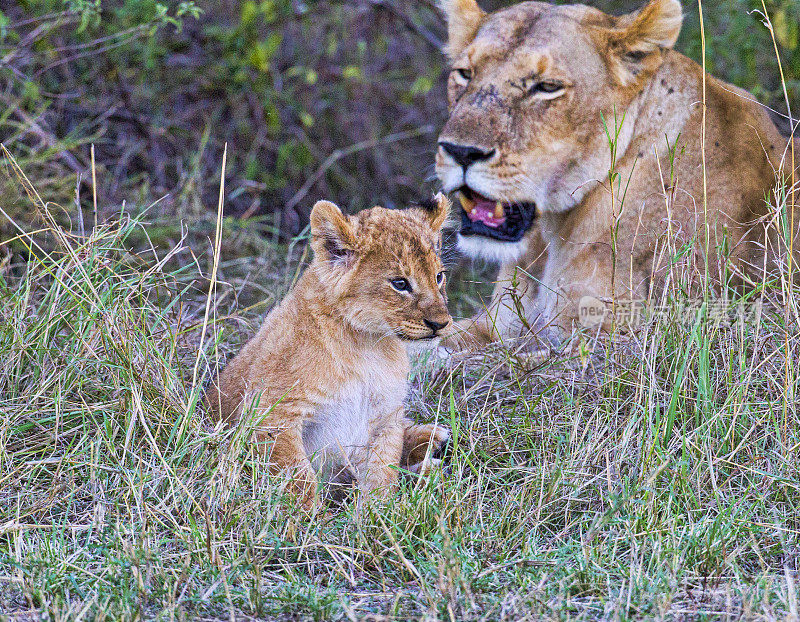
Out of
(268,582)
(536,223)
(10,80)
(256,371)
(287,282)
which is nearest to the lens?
(268,582)

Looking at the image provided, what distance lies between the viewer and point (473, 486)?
9.26 ft

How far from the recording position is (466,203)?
404 centimetres

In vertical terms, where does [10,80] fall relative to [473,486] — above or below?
above

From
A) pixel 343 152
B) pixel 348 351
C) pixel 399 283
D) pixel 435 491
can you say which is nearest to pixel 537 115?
pixel 399 283

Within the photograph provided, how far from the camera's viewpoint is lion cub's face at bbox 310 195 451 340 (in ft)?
9.71

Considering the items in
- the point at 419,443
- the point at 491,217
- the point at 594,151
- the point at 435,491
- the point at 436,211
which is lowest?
the point at 419,443

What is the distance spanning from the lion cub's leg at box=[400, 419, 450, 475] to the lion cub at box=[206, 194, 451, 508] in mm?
133

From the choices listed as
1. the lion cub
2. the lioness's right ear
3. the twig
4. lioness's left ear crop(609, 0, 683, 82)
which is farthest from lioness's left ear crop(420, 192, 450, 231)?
the twig

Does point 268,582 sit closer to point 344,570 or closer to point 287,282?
point 344,570

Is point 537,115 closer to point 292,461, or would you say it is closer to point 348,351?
point 348,351

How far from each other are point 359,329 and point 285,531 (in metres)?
0.71

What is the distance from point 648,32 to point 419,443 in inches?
73.1

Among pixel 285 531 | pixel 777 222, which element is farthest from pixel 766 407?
pixel 285 531

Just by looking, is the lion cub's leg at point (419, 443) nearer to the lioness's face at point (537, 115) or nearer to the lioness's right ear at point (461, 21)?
the lioness's face at point (537, 115)
